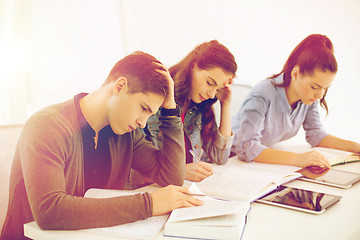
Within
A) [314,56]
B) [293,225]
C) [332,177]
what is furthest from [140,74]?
[314,56]

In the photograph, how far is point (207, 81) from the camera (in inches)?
46.4

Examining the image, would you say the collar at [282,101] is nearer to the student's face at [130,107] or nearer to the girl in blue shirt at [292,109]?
the girl in blue shirt at [292,109]

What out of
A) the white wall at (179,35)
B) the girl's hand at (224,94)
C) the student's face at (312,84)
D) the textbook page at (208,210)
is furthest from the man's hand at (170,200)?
the white wall at (179,35)

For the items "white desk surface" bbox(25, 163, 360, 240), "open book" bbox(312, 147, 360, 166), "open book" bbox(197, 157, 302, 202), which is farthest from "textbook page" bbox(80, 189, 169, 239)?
"open book" bbox(312, 147, 360, 166)

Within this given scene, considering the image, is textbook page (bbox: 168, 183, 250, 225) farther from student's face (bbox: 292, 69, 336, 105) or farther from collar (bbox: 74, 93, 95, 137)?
student's face (bbox: 292, 69, 336, 105)

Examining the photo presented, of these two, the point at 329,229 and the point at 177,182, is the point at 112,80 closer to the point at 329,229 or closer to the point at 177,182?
the point at 177,182

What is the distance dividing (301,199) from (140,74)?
542 mm

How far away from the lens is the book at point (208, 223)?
0.56 metres

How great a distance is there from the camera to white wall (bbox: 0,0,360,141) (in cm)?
163

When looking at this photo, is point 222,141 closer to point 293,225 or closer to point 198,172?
point 198,172

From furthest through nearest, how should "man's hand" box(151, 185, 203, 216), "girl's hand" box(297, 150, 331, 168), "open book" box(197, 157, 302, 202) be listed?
"girl's hand" box(297, 150, 331, 168), "open book" box(197, 157, 302, 202), "man's hand" box(151, 185, 203, 216)

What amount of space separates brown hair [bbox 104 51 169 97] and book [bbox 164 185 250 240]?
35cm

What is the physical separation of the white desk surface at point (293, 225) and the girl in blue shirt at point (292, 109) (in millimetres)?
437

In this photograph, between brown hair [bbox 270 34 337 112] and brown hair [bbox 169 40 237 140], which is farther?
brown hair [bbox 270 34 337 112]
